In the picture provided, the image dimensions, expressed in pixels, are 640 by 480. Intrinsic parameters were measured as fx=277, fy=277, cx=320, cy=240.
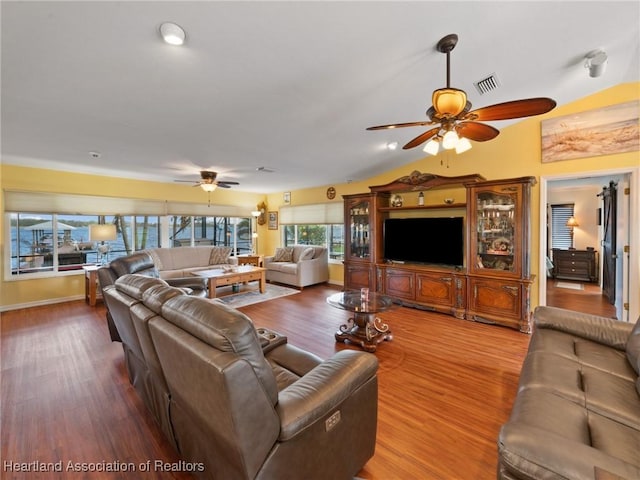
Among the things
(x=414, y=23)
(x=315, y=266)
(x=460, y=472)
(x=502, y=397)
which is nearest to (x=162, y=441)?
(x=460, y=472)

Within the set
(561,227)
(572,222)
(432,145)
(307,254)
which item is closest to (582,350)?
(432,145)

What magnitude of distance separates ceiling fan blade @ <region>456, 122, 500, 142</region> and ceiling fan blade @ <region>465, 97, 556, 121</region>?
11cm

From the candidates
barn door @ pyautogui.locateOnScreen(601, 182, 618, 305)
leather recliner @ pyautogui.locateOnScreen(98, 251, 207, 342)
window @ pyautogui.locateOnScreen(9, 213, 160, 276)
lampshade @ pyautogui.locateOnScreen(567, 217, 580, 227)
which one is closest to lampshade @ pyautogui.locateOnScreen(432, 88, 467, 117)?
leather recliner @ pyautogui.locateOnScreen(98, 251, 207, 342)

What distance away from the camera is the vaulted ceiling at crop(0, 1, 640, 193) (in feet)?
5.75

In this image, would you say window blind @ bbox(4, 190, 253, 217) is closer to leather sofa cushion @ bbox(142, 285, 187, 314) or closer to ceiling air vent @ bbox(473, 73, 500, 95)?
leather sofa cushion @ bbox(142, 285, 187, 314)

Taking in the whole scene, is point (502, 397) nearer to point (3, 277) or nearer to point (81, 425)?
point (81, 425)

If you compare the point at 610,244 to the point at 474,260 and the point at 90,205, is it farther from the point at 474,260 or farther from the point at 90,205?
the point at 90,205

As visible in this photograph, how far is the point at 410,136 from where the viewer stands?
4012 mm

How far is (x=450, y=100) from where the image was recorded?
198cm

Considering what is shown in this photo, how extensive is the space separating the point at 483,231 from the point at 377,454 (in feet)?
11.3

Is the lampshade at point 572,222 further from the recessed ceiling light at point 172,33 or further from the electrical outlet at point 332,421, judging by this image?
the recessed ceiling light at point 172,33

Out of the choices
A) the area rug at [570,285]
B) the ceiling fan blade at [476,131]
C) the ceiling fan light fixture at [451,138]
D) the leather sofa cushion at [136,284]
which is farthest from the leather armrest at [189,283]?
the area rug at [570,285]

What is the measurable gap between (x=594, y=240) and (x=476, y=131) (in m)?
6.53

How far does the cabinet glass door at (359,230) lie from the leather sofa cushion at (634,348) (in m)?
3.59
